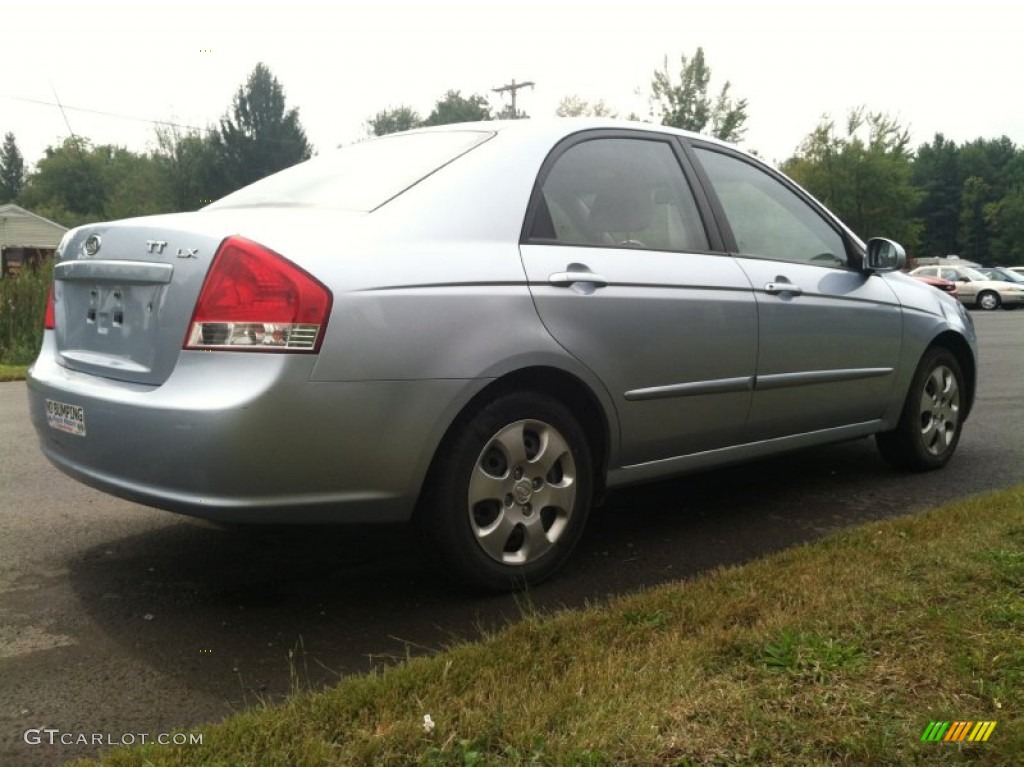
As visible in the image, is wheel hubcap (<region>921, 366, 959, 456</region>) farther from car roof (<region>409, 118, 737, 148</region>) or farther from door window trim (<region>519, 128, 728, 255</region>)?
car roof (<region>409, 118, 737, 148</region>)

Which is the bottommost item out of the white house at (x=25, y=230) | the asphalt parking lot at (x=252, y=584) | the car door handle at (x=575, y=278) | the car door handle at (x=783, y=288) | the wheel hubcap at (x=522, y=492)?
the asphalt parking lot at (x=252, y=584)

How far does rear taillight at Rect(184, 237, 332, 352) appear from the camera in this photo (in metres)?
2.85

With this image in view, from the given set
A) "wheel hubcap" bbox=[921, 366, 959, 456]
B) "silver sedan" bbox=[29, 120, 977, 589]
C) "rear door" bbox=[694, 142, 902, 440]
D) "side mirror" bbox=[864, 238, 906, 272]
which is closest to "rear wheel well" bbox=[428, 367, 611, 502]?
"silver sedan" bbox=[29, 120, 977, 589]

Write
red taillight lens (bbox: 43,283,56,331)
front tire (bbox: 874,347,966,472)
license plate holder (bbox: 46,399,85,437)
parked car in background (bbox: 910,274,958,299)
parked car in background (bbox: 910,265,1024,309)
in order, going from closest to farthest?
license plate holder (bbox: 46,399,85,437)
red taillight lens (bbox: 43,283,56,331)
front tire (bbox: 874,347,966,472)
parked car in background (bbox: 910,274,958,299)
parked car in background (bbox: 910,265,1024,309)

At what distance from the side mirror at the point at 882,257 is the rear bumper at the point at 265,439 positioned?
8.78 ft

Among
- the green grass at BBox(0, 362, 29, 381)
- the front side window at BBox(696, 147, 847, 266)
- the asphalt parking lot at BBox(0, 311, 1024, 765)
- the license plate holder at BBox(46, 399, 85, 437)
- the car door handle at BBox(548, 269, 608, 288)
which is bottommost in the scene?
the asphalt parking lot at BBox(0, 311, 1024, 765)

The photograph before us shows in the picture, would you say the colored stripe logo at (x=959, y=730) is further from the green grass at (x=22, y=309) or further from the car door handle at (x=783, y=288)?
the green grass at (x=22, y=309)

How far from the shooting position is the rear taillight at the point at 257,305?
285cm

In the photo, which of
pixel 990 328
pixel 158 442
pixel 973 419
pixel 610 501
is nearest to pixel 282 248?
pixel 158 442

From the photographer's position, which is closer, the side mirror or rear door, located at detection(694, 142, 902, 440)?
rear door, located at detection(694, 142, 902, 440)

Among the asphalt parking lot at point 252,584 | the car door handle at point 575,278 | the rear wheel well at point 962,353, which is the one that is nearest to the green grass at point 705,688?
the asphalt parking lot at point 252,584

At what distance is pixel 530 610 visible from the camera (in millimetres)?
3223

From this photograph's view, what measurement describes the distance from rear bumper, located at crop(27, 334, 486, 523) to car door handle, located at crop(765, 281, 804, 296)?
5.61 feet

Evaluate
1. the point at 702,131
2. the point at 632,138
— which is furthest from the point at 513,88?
the point at 632,138
